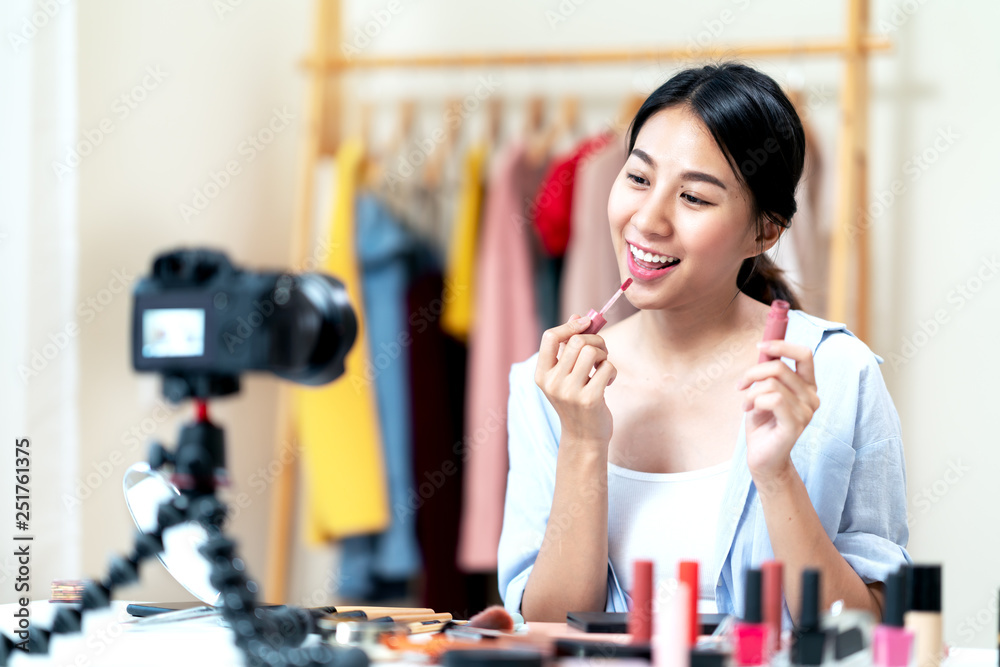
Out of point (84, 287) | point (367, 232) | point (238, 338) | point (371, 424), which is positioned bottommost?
point (371, 424)

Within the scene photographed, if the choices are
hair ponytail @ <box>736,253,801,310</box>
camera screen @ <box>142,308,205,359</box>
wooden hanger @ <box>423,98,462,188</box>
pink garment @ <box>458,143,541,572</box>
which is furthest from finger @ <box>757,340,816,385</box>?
wooden hanger @ <box>423,98,462,188</box>

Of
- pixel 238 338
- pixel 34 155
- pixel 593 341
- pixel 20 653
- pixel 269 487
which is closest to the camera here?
pixel 238 338

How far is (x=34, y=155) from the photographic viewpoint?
1553mm

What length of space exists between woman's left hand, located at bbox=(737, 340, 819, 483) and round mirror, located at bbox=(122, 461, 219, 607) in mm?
541

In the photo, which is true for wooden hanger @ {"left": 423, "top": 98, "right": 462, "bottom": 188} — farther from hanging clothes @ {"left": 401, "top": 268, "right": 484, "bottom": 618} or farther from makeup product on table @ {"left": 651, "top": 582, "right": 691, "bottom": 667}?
makeup product on table @ {"left": 651, "top": 582, "right": 691, "bottom": 667}

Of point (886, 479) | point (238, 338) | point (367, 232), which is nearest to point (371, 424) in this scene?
point (367, 232)

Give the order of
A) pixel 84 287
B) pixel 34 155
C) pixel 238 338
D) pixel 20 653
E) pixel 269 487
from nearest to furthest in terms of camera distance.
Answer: pixel 238 338, pixel 20 653, pixel 34 155, pixel 84 287, pixel 269 487

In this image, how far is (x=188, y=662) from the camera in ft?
2.59

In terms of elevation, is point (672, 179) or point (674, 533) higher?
point (672, 179)

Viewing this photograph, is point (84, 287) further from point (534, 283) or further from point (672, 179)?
point (672, 179)

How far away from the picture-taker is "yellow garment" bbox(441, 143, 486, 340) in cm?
214

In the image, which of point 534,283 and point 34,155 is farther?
point 534,283

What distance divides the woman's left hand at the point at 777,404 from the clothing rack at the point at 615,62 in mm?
1088

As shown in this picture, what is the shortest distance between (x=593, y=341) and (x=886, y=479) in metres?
0.36
